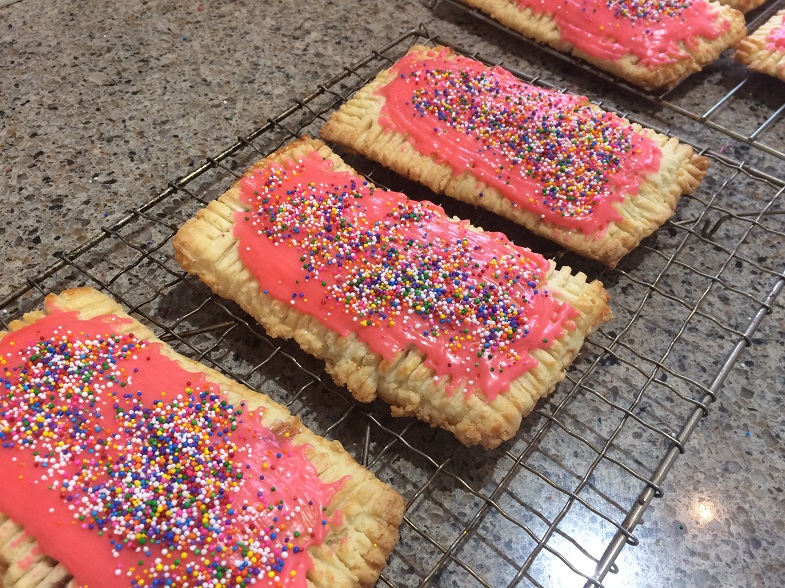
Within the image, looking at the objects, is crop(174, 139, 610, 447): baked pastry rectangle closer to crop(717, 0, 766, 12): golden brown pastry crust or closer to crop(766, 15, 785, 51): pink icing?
crop(766, 15, 785, 51): pink icing

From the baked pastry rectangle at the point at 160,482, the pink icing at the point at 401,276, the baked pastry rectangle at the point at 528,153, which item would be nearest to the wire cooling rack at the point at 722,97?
the baked pastry rectangle at the point at 528,153

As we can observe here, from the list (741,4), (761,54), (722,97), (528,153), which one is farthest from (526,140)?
(741,4)

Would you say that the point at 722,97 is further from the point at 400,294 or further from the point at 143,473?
the point at 143,473

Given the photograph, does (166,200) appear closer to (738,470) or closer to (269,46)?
(269,46)

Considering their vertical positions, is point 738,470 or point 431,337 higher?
point 431,337

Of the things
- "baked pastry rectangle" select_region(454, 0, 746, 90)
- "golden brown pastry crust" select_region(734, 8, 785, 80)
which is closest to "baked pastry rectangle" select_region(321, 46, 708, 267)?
"baked pastry rectangle" select_region(454, 0, 746, 90)

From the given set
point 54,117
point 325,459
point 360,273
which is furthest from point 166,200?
point 325,459
